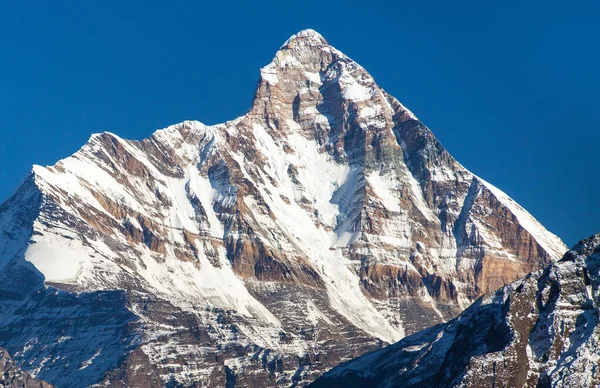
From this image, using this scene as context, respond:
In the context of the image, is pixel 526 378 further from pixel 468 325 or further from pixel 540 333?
pixel 468 325

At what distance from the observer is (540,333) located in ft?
517

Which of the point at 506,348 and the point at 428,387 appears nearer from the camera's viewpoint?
the point at 506,348

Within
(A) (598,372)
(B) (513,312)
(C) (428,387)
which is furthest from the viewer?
(C) (428,387)

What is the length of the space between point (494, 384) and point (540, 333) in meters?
6.98

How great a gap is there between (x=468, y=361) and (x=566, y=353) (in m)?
8.85

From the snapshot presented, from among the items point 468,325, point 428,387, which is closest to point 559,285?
point 468,325

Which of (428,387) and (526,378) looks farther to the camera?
(428,387)

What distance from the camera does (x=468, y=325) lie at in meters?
175

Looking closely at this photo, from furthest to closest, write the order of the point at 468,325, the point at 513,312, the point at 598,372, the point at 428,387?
the point at 428,387, the point at 468,325, the point at 513,312, the point at 598,372

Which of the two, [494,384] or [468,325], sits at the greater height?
[468,325]

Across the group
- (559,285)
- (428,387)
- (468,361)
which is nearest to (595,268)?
(559,285)

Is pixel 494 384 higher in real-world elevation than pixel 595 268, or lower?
lower

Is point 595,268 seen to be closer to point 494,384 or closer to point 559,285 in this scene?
point 559,285

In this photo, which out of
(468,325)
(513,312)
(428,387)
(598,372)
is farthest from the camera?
(428,387)
